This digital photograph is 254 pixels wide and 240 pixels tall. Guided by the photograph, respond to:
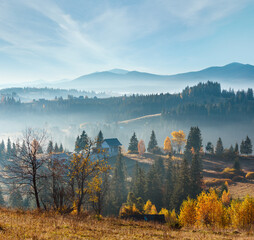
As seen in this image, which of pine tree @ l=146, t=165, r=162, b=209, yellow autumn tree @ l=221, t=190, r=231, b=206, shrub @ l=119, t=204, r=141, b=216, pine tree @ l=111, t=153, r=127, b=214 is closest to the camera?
shrub @ l=119, t=204, r=141, b=216

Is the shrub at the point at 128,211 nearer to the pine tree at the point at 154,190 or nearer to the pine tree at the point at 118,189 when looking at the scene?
the pine tree at the point at 118,189

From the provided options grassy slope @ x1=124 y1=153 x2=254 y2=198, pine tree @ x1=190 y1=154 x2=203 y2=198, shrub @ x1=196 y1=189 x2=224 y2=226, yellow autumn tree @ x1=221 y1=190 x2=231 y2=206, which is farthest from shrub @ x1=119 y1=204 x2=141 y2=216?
grassy slope @ x1=124 y1=153 x2=254 y2=198

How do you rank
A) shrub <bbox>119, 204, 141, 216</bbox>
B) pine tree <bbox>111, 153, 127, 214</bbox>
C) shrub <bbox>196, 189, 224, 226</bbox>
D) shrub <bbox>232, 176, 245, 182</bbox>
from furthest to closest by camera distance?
shrub <bbox>232, 176, 245, 182</bbox>, pine tree <bbox>111, 153, 127, 214</bbox>, shrub <bbox>119, 204, 141, 216</bbox>, shrub <bbox>196, 189, 224, 226</bbox>

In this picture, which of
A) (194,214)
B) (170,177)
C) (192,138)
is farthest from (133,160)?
(194,214)

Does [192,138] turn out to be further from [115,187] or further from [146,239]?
[146,239]

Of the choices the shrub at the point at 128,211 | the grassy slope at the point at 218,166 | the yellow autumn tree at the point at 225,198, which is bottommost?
the grassy slope at the point at 218,166

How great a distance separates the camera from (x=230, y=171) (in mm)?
73750

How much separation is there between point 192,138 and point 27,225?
93031mm

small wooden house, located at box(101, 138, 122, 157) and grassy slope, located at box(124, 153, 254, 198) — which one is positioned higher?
small wooden house, located at box(101, 138, 122, 157)

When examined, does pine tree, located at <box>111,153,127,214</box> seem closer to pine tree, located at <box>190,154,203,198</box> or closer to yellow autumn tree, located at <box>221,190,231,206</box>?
pine tree, located at <box>190,154,203,198</box>

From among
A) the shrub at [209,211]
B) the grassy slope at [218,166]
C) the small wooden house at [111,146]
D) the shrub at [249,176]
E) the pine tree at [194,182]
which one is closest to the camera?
the shrub at [209,211]

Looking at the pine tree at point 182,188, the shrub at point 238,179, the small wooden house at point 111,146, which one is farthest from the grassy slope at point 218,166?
the pine tree at point 182,188

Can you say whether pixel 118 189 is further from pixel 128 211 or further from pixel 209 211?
pixel 209 211

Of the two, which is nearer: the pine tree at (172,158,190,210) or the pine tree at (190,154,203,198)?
the pine tree at (172,158,190,210)
